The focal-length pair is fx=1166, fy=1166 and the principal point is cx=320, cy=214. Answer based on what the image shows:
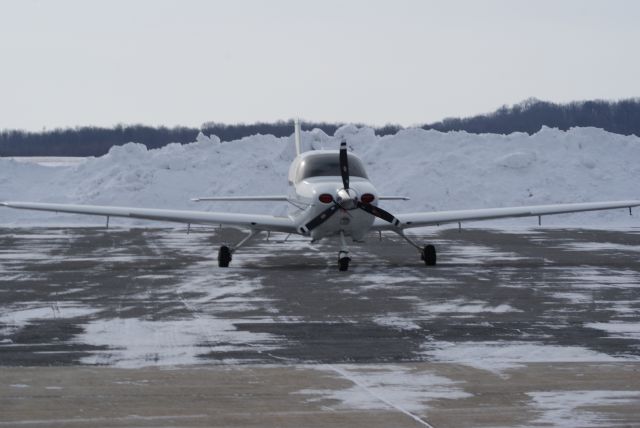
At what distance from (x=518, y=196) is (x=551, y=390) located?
38053mm

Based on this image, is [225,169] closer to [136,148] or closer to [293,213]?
[136,148]

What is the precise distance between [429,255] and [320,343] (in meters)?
10.5

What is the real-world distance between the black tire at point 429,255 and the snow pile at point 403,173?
20.2 meters

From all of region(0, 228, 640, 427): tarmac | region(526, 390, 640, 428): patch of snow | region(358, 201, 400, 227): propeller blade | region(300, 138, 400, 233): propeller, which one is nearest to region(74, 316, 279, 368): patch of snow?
region(0, 228, 640, 427): tarmac

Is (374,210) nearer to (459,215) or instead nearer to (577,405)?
(459,215)

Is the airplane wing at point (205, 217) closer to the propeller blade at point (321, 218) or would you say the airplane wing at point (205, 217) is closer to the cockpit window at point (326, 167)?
the propeller blade at point (321, 218)

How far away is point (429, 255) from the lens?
21766 millimetres

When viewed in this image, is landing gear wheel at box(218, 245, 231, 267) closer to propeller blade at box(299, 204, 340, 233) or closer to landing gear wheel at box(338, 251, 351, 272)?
propeller blade at box(299, 204, 340, 233)

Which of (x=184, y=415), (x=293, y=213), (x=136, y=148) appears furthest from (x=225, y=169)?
(x=184, y=415)

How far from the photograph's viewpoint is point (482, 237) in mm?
32781

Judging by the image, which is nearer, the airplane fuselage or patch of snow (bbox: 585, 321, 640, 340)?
patch of snow (bbox: 585, 321, 640, 340)

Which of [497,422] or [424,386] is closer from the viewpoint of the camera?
[497,422]

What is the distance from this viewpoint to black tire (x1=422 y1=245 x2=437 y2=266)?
856 inches

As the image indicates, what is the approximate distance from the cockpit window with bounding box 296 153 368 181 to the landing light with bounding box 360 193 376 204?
1162 millimetres
